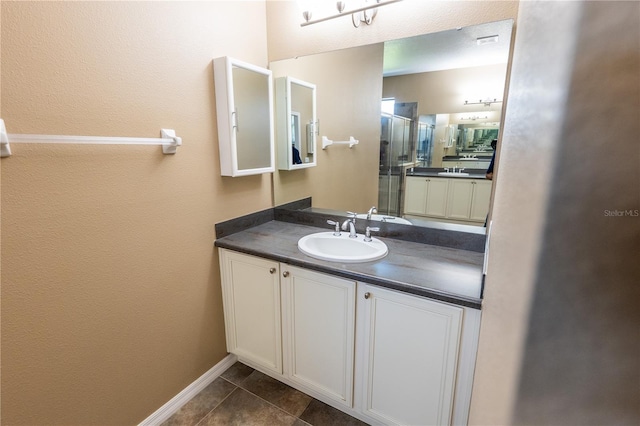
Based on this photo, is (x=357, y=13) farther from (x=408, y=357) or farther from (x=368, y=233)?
(x=408, y=357)

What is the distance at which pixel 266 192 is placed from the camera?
1.99 m

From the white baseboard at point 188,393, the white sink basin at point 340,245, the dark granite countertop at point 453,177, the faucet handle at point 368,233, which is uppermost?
the dark granite countertop at point 453,177

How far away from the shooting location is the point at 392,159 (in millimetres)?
1738

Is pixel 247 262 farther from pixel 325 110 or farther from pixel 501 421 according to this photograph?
pixel 501 421

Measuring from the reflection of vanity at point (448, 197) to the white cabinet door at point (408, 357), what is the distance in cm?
61

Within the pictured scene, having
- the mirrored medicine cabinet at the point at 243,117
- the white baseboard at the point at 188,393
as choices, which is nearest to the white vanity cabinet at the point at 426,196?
the mirrored medicine cabinet at the point at 243,117

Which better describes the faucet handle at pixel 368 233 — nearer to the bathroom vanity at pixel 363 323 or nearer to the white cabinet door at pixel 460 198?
the bathroom vanity at pixel 363 323

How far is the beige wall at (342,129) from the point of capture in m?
1.71

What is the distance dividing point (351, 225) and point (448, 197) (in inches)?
20.7

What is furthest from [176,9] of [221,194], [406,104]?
[406,104]

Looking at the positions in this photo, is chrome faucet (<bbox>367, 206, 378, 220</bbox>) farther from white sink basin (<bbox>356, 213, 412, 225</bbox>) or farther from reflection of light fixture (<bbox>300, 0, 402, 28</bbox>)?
reflection of light fixture (<bbox>300, 0, 402, 28</bbox>)

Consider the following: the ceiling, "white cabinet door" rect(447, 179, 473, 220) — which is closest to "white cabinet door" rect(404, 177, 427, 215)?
"white cabinet door" rect(447, 179, 473, 220)

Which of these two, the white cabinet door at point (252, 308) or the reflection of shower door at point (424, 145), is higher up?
the reflection of shower door at point (424, 145)

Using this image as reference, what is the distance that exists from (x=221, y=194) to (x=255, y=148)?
0.32 metres
